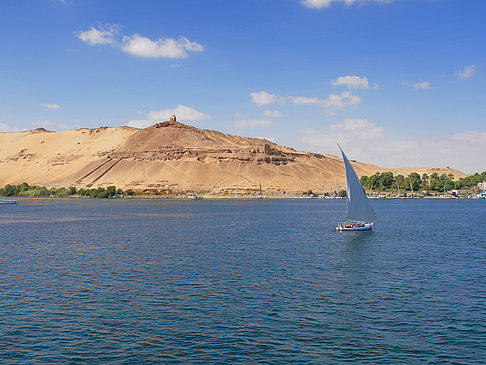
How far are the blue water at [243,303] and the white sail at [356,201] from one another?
24.1 ft

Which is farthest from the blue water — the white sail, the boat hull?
the boat hull

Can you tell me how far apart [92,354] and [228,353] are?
543 centimetres

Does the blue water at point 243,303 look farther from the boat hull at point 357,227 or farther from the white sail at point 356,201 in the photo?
the boat hull at point 357,227

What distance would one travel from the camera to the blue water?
64.7 feet

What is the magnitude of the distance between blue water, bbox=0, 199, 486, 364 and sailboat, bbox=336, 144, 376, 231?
7380 mm

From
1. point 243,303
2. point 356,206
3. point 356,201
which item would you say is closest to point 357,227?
point 356,206

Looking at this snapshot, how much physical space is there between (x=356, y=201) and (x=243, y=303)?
3340 cm

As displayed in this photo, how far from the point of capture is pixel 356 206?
5741 centimetres

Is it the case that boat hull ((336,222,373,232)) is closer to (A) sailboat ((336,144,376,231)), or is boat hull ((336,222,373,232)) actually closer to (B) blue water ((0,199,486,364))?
(A) sailboat ((336,144,376,231))

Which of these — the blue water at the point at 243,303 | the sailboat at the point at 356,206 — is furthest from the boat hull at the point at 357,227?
the blue water at the point at 243,303

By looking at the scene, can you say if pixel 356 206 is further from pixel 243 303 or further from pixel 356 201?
pixel 243 303

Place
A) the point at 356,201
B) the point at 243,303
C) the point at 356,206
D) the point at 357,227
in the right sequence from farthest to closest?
1. the point at 357,227
2. the point at 356,206
3. the point at 356,201
4. the point at 243,303

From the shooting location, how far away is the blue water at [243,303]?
19719mm

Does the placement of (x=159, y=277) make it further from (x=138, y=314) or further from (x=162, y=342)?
(x=162, y=342)
